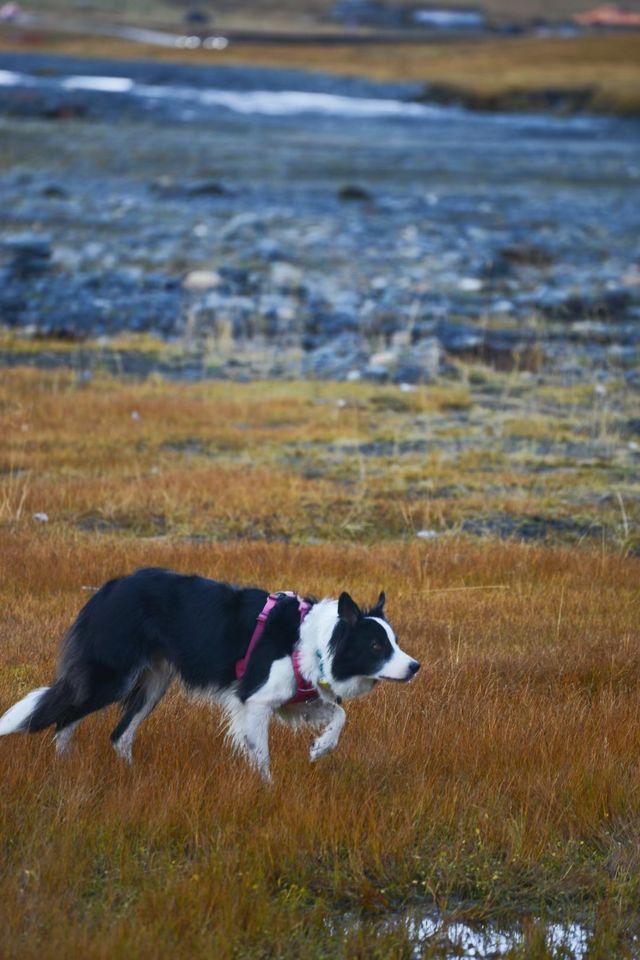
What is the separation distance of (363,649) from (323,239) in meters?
21.3

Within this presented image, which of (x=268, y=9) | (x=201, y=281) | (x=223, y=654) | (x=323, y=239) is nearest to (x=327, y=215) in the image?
(x=323, y=239)

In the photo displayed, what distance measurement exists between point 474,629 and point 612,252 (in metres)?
19.1

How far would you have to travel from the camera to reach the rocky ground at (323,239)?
19.2 m

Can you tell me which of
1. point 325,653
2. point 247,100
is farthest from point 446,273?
point 247,100

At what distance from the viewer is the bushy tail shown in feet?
18.9

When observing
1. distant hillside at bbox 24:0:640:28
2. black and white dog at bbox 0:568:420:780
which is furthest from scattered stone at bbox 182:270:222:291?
distant hillside at bbox 24:0:640:28

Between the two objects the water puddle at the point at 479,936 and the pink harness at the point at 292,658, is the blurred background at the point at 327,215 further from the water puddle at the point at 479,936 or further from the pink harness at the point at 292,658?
the water puddle at the point at 479,936

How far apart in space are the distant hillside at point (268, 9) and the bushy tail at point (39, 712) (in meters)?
114

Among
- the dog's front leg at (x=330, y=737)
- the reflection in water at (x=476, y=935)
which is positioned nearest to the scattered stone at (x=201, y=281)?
the dog's front leg at (x=330, y=737)

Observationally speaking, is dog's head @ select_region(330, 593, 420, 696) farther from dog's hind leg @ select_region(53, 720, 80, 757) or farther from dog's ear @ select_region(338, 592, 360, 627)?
dog's hind leg @ select_region(53, 720, 80, 757)

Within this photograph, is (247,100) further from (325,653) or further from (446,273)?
(325,653)

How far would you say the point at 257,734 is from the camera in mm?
5746

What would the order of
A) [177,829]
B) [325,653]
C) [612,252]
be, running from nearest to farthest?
[177,829]
[325,653]
[612,252]

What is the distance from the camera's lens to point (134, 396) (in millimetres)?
15211
